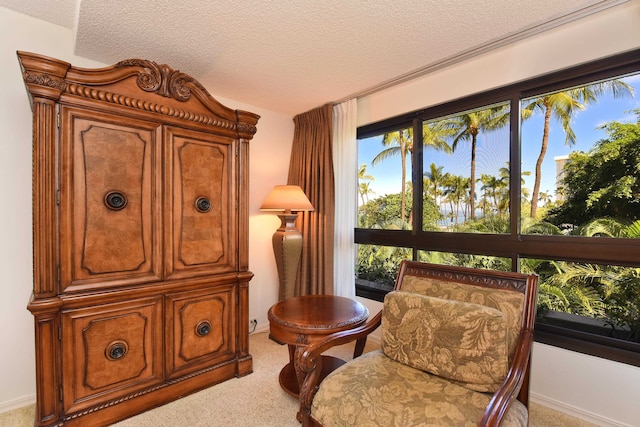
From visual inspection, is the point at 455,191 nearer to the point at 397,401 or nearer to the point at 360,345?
the point at 360,345

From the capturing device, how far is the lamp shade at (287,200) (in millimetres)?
2734

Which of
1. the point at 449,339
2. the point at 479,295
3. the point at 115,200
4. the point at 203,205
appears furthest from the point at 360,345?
the point at 115,200

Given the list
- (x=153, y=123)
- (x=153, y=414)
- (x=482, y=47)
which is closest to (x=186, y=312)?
(x=153, y=414)

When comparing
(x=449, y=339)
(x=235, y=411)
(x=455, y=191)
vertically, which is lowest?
(x=235, y=411)

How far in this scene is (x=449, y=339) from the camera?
4.65ft

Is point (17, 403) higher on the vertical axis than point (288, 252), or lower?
lower

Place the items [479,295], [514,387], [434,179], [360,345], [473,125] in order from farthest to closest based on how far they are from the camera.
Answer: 1. [434,179]
2. [473,125]
3. [360,345]
4. [479,295]
5. [514,387]

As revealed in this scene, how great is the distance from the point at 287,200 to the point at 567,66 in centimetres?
223

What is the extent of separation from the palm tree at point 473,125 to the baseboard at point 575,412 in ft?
4.25

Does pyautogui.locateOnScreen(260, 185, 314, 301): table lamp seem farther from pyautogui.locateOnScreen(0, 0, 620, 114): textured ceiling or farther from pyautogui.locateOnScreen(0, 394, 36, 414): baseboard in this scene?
pyautogui.locateOnScreen(0, 394, 36, 414): baseboard

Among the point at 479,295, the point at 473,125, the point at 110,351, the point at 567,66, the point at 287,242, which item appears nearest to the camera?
the point at 479,295

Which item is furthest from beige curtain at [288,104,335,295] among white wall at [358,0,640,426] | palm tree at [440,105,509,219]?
white wall at [358,0,640,426]

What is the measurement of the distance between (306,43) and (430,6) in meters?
0.79

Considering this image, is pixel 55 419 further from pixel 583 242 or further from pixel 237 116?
pixel 583 242
